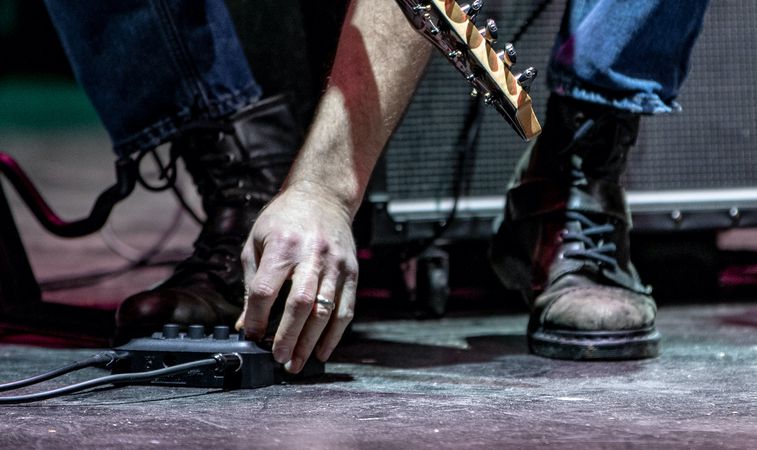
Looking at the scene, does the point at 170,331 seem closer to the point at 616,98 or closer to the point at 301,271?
the point at 301,271

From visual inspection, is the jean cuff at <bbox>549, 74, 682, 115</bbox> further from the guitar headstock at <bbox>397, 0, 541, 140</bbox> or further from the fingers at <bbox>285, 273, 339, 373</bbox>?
the fingers at <bbox>285, 273, 339, 373</bbox>

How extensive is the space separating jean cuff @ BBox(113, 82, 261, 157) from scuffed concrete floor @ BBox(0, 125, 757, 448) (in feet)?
0.72

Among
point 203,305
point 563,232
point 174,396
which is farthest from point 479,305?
point 174,396

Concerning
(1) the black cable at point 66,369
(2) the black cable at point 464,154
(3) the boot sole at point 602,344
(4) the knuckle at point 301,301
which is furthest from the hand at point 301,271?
(2) the black cable at point 464,154

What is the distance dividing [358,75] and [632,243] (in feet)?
2.54

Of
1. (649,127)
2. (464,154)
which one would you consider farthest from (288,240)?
(649,127)

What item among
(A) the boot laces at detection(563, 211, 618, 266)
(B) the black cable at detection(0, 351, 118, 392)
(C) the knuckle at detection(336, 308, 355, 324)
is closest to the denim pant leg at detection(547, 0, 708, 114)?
(A) the boot laces at detection(563, 211, 618, 266)

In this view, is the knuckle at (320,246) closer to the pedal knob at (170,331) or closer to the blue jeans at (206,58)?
the pedal knob at (170,331)

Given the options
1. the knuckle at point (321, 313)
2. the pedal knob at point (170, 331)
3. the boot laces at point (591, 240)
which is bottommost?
the boot laces at point (591, 240)

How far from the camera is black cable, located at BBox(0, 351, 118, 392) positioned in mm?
725

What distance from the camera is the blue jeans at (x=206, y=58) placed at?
36.6 inches

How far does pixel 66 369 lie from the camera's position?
0.74 metres

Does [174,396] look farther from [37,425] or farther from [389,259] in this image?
[389,259]

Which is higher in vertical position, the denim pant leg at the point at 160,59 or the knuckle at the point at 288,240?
the denim pant leg at the point at 160,59
